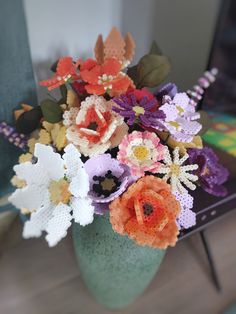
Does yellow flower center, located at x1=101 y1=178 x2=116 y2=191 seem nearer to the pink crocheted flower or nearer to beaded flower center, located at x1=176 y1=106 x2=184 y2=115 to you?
the pink crocheted flower

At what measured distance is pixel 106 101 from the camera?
1.60 feet

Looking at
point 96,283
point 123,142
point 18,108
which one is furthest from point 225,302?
point 18,108

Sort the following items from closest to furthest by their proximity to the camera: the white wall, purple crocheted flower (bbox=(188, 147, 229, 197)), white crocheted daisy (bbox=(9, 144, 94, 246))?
white crocheted daisy (bbox=(9, 144, 94, 246))
purple crocheted flower (bbox=(188, 147, 229, 197))
the white wall

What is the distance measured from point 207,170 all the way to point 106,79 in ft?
0.79

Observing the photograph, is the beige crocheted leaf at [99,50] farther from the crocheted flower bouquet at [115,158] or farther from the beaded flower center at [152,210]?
the beaded flower center at [152,210]

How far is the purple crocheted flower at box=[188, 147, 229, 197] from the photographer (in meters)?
0.53

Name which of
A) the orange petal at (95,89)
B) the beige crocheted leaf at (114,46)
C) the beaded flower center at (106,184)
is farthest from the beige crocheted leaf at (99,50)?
the beaded flower center at (106,184)

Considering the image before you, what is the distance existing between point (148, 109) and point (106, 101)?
7cm

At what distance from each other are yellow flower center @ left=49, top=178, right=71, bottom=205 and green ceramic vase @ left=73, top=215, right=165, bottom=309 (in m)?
0.14

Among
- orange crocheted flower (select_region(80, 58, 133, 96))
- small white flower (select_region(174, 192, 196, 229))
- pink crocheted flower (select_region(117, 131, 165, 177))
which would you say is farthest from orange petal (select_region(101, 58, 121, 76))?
small white flower (select_region(174, 192, 196, 229))

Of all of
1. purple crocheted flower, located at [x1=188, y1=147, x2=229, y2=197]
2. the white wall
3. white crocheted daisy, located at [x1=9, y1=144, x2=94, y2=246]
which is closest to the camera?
white crocheted daisy, located at [x1=9, y1=144, x2=94, y2=246]

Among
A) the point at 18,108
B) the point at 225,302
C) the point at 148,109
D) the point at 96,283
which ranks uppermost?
the point at 148,109

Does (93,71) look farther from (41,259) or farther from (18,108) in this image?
(41,259)

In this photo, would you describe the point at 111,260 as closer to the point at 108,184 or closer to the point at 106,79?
the point at 108,184
